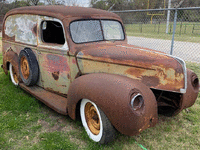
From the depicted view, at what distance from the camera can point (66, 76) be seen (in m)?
3.03

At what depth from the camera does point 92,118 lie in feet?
8.32

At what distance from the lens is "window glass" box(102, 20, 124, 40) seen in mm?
3311

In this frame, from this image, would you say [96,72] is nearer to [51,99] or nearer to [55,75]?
[55,75]

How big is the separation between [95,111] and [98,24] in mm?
1563

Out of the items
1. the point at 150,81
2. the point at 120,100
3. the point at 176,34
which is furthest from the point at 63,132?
the point at 176,34

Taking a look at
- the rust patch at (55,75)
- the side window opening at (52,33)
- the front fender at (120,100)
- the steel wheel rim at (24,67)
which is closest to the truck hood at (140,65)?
the front fender at (120,100)

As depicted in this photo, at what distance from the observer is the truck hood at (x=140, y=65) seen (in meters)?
2.28

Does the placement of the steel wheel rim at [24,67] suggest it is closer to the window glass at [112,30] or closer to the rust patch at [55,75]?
the rust patch at [55,75]

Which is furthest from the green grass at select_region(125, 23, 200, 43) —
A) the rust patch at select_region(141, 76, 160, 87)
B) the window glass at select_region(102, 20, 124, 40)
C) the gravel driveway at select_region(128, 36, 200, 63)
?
the rust patch at select_region(141, 76, 160, 87)

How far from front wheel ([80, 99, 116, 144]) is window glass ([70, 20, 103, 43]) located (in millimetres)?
1092

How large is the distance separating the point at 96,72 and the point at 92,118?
2.18 feet

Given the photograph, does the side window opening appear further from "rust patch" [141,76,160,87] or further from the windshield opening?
"rust patch" [141,76,160,87]

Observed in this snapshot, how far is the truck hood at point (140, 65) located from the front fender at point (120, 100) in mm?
181

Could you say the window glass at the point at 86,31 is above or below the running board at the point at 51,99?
above
